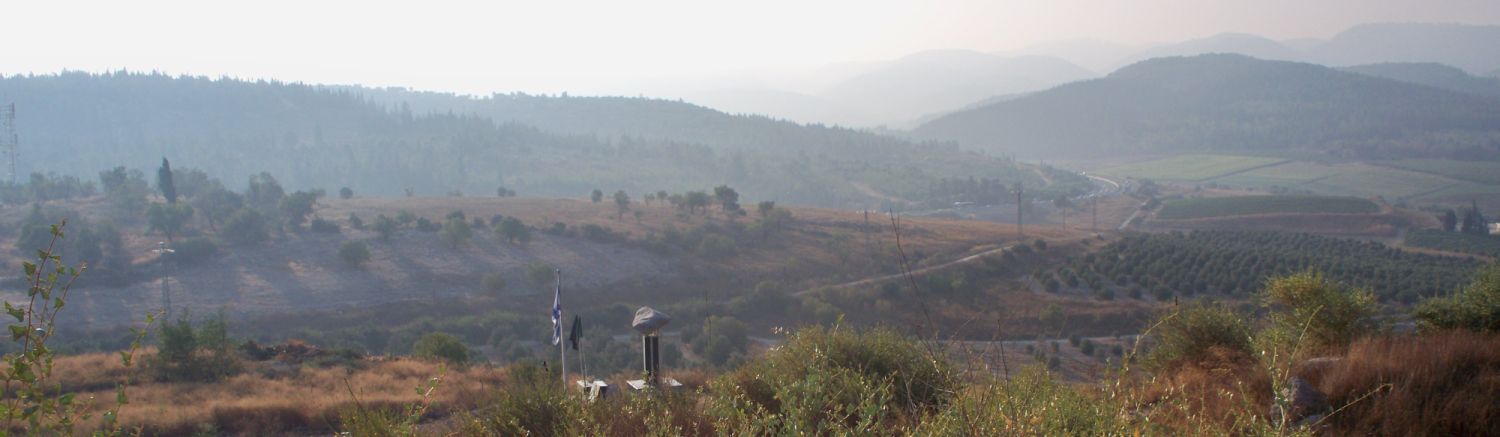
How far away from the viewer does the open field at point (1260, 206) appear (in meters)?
66.3

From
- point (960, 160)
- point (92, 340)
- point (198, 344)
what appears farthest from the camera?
point (960, 160)

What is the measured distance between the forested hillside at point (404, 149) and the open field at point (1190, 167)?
680 inches

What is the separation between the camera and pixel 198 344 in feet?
48.9

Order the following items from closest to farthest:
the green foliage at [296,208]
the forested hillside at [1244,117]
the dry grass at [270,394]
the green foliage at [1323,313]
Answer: the green foliage at [1323,313], the dry grass at [270,394], the green foliage at [296,208], the forested hillside at [1244,117]

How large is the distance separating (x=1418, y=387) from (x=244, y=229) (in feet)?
173

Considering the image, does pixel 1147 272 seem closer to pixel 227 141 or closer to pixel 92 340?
pixel 92 340

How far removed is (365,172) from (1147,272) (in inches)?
3902

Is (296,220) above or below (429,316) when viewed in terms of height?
above

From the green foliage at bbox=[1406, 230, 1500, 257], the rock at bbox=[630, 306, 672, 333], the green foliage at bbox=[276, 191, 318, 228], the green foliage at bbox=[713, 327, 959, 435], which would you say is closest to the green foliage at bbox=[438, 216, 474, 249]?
the green foliage at bbox=[276, 191, 318, 228]

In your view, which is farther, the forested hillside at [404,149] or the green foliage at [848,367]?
the forested hillside at [404,149]

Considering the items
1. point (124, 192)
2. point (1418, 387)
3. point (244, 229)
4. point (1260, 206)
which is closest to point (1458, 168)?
point (1260, 206)

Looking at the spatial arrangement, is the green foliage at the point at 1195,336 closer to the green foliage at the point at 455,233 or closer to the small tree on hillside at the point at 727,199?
the green foliage at the point at 455,233

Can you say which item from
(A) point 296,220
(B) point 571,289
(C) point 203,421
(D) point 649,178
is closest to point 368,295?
(B) point 571,289

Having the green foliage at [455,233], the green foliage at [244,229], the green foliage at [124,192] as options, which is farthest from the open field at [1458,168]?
the green foliage at [124,192]
